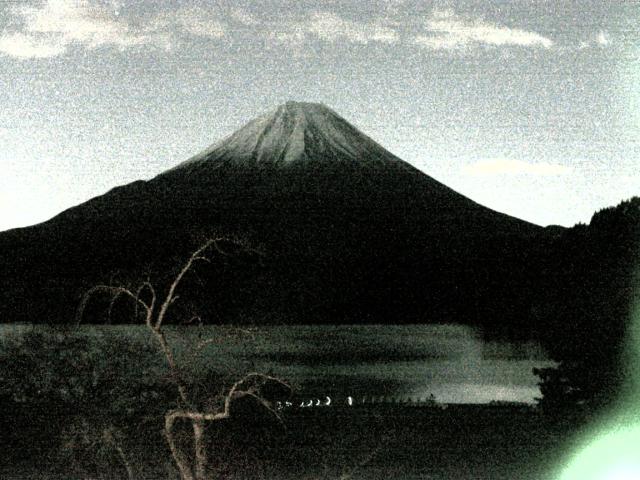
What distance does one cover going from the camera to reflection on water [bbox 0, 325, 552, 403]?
119 ft

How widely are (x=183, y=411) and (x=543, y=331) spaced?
11.3 m

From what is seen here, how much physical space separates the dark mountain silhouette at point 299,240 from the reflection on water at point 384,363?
108ft

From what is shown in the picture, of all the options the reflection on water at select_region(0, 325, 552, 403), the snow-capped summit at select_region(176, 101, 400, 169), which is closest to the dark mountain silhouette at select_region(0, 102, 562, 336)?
the snow-capped summit at select_region(176, 101, 400, 169)

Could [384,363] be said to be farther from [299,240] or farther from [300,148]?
[300,148]

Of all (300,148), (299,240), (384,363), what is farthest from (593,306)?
(300,148)

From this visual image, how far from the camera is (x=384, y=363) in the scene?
6294 cm

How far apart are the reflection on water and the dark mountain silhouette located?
32897 millimetres

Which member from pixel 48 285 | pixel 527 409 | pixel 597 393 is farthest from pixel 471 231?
pixel 597 393

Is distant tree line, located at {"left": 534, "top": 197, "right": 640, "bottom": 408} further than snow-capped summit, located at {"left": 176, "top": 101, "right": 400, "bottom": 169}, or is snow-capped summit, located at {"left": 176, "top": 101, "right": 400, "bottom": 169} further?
snow-capped summit, located at {"left": 176, "top": 101, "right": 400, "bottom": 169}

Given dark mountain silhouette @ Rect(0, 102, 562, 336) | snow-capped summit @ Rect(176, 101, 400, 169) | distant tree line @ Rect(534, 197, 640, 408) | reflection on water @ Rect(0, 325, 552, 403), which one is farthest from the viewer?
snow-capped summit @ Rect(176, 101, 400, 169)

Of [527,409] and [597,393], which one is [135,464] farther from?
[527,409]

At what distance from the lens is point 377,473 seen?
725 inches

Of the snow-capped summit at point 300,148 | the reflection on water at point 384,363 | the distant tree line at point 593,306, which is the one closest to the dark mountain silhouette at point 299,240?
the snow-capped summit at point 300,148

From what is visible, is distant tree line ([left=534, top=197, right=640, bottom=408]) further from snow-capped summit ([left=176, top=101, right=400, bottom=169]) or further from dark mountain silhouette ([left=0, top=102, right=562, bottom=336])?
snow-capped summit ([left=176, top=101, right=400, bottom=169])
